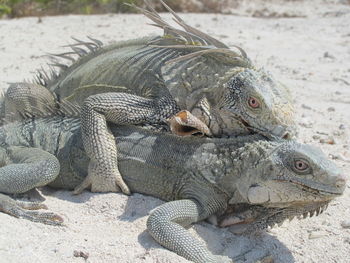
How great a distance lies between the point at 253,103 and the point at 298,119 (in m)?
3.07

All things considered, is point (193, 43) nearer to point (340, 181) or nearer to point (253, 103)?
point (253, 103)

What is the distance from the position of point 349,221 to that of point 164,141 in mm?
1872

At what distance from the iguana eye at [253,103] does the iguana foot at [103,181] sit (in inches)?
55.2

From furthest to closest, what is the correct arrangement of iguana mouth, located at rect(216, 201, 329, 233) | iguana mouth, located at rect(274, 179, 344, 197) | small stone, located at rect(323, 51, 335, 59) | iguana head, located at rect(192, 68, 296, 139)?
small stone, located at rect(323, 51, 335, 59)
iguana head, located at rect(192, 68, 296, 139)
iguana mouth, located at rect(216, 201, 329, 233)
iguana mouth, located at rect(274, 179, 344, 197)

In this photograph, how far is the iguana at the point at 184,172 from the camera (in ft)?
14.4

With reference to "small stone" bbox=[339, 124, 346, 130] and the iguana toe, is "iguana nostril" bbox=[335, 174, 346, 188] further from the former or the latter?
"small stone" bbox=[339, 124, 346, 130]

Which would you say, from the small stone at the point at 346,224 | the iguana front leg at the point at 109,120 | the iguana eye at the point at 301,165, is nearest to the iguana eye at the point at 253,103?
the iguana eye at the point at 301,165

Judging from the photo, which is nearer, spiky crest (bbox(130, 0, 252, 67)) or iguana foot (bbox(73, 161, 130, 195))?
iguana foot (bbox(73, 161, 130, 195))

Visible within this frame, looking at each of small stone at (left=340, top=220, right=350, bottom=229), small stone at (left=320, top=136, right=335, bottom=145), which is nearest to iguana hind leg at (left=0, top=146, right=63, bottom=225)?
small stone at (left=340, top=220, right=350, bottom=229)

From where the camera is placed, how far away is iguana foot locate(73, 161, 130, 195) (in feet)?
16.9

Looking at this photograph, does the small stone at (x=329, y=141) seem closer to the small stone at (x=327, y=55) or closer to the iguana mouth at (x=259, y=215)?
the iguana mouth at (x=259, y=215)

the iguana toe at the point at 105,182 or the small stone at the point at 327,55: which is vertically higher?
the small stone at the point at 327,55

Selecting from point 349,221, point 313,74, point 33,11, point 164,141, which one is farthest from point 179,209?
point 33,11

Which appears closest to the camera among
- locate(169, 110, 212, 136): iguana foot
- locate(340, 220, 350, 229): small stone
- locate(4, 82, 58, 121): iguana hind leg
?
locate(169, 110, 212, 136): iguana foot
